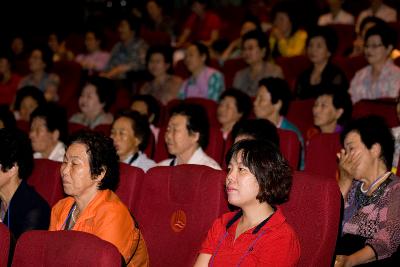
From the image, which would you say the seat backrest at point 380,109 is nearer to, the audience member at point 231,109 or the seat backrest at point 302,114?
the seat backrest at point 302,114

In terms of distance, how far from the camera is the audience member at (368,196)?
8.14 feet

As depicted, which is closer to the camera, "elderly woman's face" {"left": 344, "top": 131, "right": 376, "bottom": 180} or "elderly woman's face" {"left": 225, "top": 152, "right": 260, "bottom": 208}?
"elderly woman's face" {"left": 225, "top": 152, "right": 260, "bottom": 208}

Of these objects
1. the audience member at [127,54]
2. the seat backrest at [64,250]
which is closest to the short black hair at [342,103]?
the seat backrest at [64,250]

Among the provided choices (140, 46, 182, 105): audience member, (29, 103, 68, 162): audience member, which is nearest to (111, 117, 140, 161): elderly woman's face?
(29, 103, 68, 162): audience member

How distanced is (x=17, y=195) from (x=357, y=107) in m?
2.10

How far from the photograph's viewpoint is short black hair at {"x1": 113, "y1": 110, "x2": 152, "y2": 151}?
11.9ft

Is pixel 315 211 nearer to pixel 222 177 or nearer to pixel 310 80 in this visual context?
pixel 222 177

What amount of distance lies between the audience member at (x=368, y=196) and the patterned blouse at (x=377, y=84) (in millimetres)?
1701

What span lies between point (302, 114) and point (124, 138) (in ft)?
4.20

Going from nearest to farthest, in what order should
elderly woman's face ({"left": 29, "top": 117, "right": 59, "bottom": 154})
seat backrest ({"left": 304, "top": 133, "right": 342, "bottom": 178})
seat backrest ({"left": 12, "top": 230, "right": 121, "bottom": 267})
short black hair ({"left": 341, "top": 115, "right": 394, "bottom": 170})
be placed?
seat backrest ({"left": 12, "top": 230, "right": 121, "bottom": 267}) < short black hair ({"left": 341, "top": 115, "right": 394, "bottom": 170}) < seat backrest ({"left": 304, "top": 133, "right": 342, "bottom": 178}) < elderly woman's face ({"left": 29, "top": 117, "right": 59, "bottom": 154})

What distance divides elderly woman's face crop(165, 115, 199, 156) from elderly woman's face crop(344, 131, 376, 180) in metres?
0.94

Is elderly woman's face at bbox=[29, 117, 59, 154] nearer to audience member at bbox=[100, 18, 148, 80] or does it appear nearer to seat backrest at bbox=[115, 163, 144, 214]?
seat backrest at bbox=[115, 163, 144, 214]

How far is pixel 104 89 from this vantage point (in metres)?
4.66

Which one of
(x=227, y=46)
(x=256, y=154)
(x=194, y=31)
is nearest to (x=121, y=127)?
(x=256, y=154)
